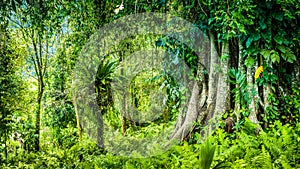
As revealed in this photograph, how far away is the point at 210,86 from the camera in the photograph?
14.9ft

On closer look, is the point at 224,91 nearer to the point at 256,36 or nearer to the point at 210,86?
the point at 210,86

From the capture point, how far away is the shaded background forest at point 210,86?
11.0ft

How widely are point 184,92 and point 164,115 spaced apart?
1623mm

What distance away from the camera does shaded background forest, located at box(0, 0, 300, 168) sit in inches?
132

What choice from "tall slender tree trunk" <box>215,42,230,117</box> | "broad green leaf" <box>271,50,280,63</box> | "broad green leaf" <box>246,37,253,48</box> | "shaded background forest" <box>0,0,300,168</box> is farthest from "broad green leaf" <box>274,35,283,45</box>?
"tall slender tree trunk" <box>215,42,230,117</box>

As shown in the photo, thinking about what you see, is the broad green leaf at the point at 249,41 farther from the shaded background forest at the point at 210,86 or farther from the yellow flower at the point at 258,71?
Answer: the yellow flower at the point at 258,71

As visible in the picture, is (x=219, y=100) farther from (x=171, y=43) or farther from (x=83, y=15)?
(x=83, y=15)

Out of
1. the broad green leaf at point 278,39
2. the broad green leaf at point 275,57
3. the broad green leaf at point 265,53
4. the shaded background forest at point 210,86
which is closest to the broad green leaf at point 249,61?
the shaded background forest at point 210,86

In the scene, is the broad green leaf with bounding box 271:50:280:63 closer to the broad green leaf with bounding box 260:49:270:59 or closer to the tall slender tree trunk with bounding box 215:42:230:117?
the broad green leaf with bounding box 260:49:270:59

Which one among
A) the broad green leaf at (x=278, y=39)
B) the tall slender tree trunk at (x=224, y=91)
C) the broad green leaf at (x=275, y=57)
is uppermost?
the broad green leaf at (x=278, y=39)

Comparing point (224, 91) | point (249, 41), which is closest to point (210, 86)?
point (224, 91)

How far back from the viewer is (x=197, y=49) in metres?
4.84

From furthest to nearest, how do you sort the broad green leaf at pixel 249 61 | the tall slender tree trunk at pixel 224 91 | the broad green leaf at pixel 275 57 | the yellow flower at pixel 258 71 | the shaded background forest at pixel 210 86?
the tall slender tree trunk at pixel 224 91, the broad green leaf at pixel 249 61, the yellow flower at pixel 258 71, the broad green leaf at pixel 275 57, the shaded background forest at pixel 210 86

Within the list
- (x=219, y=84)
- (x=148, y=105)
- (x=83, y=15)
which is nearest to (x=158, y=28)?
(x=83, y=15)
